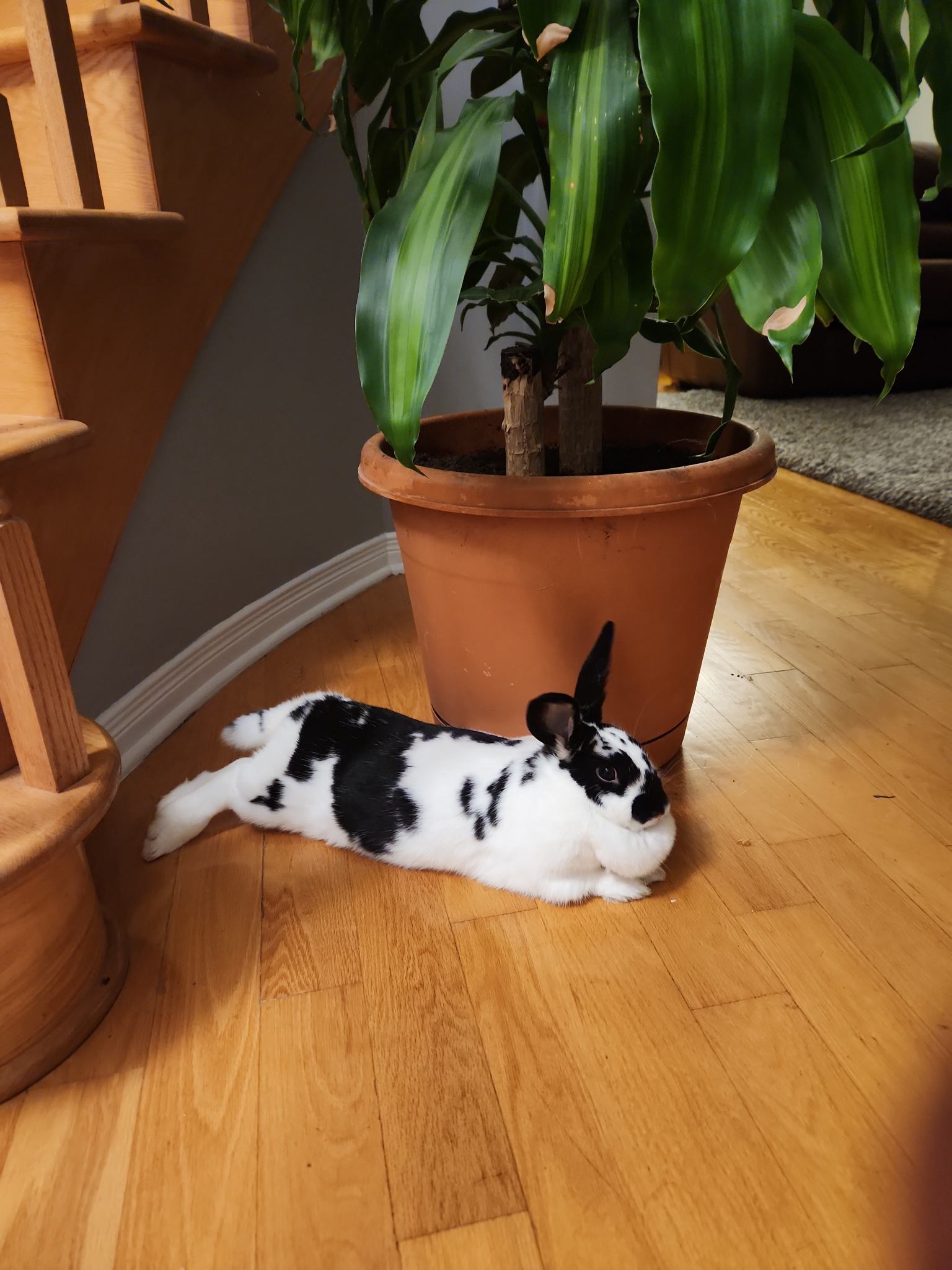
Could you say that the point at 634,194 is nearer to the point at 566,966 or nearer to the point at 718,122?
the point at 718,122

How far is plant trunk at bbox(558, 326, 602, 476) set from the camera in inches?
40.5

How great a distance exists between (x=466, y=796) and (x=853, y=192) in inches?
26.8

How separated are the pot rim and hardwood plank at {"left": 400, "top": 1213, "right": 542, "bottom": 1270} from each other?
638mm

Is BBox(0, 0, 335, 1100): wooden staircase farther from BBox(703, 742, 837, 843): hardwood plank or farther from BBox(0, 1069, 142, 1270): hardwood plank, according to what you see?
BBox(703, 742, 837, 843): hardwood plank

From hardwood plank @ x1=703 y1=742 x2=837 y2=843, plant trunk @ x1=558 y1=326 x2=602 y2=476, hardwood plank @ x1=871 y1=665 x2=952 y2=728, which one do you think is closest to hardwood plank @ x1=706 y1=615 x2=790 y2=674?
hardwood plank @ x1=871 y1=665 x2=952 y2=728

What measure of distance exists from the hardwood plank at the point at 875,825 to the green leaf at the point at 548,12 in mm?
867

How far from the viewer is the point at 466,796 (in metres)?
0.96

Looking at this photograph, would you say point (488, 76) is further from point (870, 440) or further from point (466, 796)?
point (870, 440)

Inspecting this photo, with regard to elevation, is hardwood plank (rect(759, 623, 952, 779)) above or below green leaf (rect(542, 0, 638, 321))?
below

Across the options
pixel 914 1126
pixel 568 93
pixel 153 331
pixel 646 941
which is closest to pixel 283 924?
pixel 646 941

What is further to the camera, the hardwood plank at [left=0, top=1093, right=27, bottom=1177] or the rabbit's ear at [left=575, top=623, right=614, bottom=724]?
the rabbit's ear at [left=575, top=623, right=614, bottom=724]

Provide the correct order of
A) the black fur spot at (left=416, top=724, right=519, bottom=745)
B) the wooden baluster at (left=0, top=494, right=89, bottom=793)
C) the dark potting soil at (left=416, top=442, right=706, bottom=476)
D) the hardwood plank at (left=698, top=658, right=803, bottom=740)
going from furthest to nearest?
1. the hardwood plank at (left=698, top=658, right=803, bottom=740)
2. the dark potting soil at (left=416, top=442, right=706, bottom=476)
3. the black fur spot at (left=416, top=724, right=519, bottom=745)
4. the wooden baluster at (left=0, top=494, right=89, bottom=793)

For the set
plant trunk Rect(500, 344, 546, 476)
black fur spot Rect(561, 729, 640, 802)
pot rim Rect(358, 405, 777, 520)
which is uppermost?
plant trunk Rect(500, 344, 546, 476)

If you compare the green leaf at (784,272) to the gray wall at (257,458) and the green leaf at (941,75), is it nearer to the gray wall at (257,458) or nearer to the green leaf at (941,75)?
the green leaf at (941,75)
